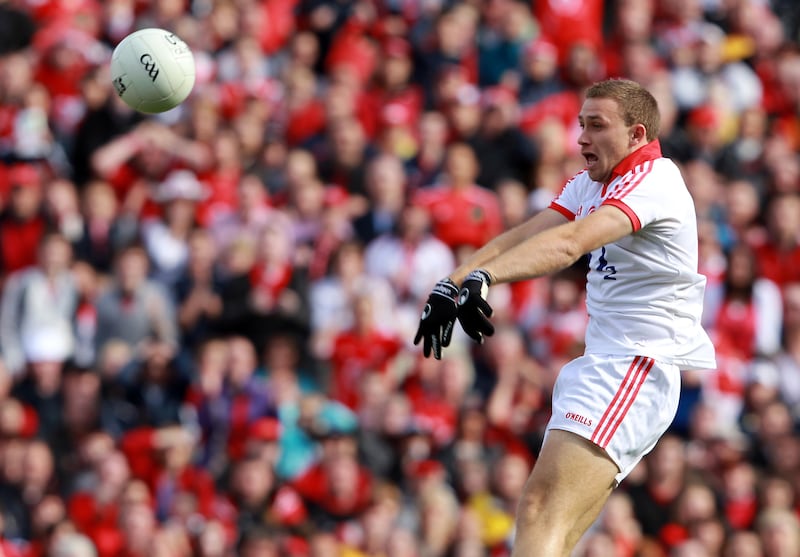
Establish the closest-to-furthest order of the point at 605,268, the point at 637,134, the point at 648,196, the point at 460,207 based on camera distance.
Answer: the point at 648,196 → the point at 637,134 → the point at 605,268 → the point at 460,207

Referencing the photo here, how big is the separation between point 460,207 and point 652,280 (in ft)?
20.2

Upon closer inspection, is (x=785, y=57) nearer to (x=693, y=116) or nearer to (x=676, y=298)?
(x=693, y=116)

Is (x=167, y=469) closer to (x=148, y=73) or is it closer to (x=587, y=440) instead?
(x=148, y=73)

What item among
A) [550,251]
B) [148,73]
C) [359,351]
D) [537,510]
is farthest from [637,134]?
[359,351]

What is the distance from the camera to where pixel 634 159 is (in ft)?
21.1

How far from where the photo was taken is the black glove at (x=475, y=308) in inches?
227

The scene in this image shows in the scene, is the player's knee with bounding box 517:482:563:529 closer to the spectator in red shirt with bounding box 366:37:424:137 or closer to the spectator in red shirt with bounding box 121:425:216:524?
the spectator in red shirt with bounding box 121:425:216:524

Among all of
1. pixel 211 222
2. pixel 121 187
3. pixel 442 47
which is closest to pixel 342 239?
pixel 211 222

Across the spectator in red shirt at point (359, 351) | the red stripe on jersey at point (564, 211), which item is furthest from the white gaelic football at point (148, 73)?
the spectator in red shirt at point (359, 351)

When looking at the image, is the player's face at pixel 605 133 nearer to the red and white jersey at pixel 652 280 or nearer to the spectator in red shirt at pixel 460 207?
the red and white jersey at pixel 652 280

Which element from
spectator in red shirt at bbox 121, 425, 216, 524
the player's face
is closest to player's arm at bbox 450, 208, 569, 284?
the player's face

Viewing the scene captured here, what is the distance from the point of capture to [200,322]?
38.7 ft

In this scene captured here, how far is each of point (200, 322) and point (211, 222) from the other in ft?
3.33

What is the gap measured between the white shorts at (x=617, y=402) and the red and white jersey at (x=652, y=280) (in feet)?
0.23
